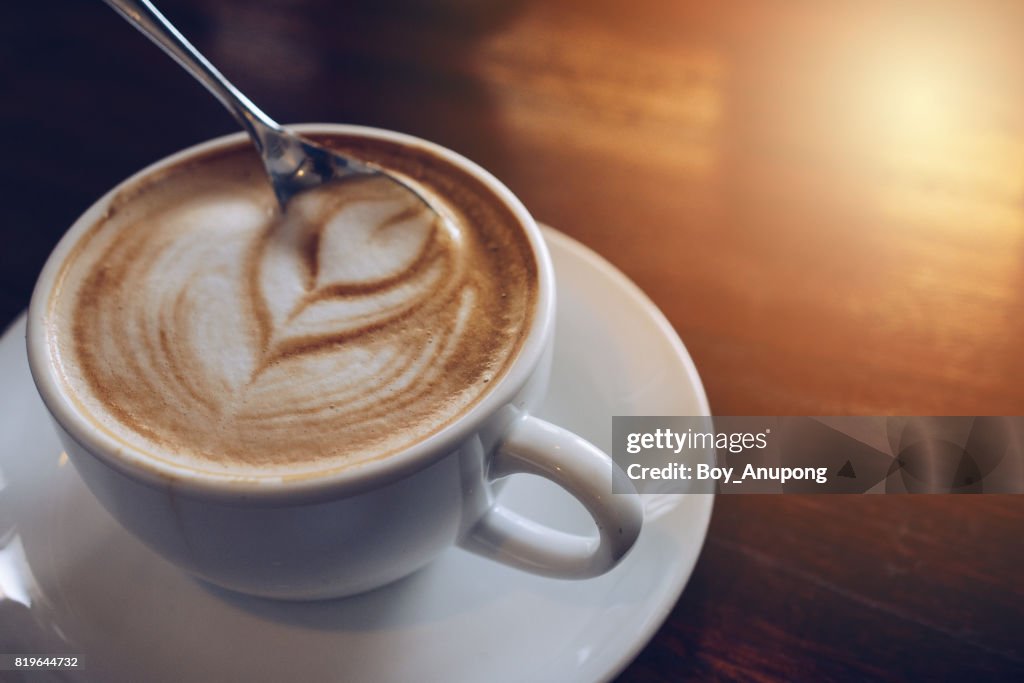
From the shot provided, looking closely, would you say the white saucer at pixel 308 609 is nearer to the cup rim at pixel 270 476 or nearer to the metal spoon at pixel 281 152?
the cup rim at pixel 270 476

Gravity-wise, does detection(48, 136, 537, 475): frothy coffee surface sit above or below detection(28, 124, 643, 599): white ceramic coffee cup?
above

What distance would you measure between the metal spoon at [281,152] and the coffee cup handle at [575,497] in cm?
28

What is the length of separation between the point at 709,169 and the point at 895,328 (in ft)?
1.12

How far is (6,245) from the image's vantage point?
40.8 inches

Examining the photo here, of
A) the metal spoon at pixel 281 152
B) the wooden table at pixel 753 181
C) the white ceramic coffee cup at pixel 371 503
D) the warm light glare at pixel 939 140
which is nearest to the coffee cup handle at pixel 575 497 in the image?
the white ceramic coffee cup at pixel 371 503

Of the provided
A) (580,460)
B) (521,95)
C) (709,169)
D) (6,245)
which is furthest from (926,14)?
(6,245)

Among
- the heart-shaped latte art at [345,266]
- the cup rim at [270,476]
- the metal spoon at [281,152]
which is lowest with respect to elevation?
the cup rim at [270,476]

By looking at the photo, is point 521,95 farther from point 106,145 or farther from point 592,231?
point 106,145

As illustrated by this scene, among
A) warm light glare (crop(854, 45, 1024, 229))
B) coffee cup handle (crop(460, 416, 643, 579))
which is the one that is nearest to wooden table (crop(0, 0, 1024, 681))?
warm light glare (crop(854, 45, 1024, 229))

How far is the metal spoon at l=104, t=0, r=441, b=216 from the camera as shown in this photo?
0.84m

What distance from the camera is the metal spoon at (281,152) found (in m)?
0.84

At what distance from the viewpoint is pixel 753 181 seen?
45.3 inches

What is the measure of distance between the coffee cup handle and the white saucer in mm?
43

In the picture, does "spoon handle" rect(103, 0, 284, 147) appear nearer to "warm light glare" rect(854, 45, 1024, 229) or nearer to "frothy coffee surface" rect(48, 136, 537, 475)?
"frothy coffee surface" rect(48, 136, 537, 475)
